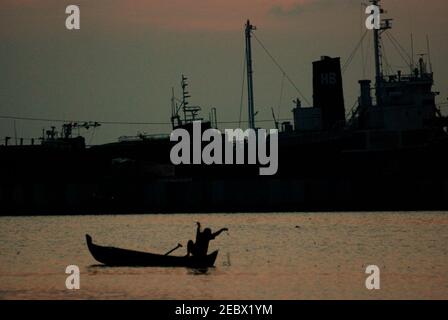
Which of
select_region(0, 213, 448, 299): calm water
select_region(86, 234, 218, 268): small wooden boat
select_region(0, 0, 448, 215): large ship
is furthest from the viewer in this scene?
select_region(0, 0, 448, 215): large ship

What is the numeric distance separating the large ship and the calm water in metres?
12.3

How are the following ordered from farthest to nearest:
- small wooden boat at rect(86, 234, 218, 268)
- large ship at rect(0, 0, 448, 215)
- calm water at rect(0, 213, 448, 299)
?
large ship at rect(0, 0, 448, 215), small wooden boat at rect(86, 234, 218, 268), calm water at rect(0, 213, 448, 299)

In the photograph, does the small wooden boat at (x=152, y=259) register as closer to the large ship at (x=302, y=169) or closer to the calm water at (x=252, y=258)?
the calm water at (x=252, y=258)

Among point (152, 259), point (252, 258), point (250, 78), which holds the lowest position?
point (152, 259)

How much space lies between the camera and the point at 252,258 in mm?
75500

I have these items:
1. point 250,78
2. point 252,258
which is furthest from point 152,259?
point 250,78

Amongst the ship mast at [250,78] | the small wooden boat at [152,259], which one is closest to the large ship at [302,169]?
the ship mast at [250,78]

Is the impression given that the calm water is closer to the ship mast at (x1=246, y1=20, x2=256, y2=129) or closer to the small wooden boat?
the small wooden boat

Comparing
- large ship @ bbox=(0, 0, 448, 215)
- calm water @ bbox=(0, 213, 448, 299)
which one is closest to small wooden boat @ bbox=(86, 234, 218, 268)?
calm water @ bbox=(0, 213, 448, 299)

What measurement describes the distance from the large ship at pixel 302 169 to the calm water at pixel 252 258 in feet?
40.3

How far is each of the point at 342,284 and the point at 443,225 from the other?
138 feet

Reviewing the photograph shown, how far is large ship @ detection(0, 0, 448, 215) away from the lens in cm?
13225

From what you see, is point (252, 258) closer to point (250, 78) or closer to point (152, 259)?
point (152, 259)

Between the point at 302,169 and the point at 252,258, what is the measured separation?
227 feet
